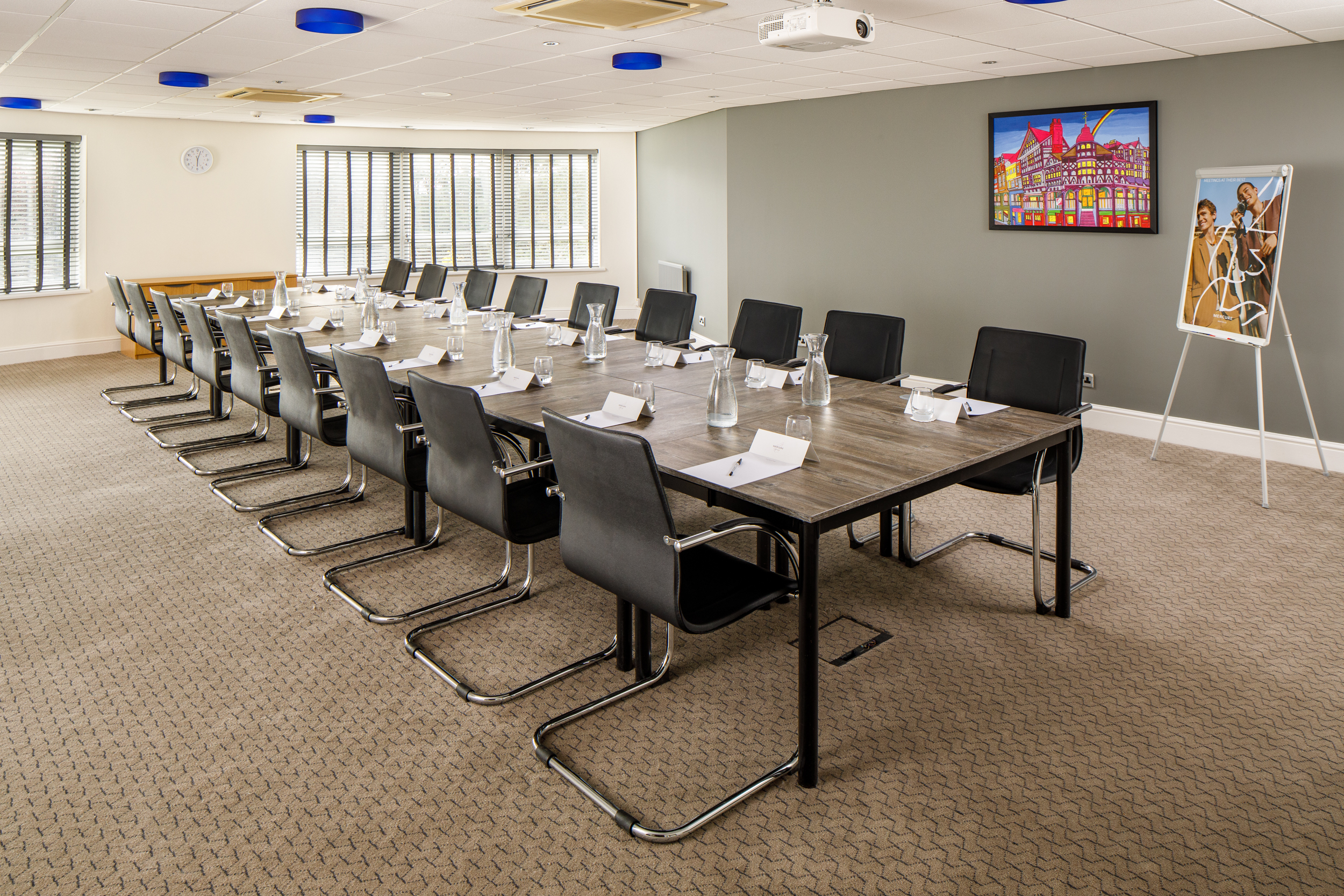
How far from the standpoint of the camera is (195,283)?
10016 millimetres

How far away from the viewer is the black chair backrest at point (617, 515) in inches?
90.4

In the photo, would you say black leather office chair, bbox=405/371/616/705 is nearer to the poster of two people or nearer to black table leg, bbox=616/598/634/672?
black table leg, bbox=616/598/634/672

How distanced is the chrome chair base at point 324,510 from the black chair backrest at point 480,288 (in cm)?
242

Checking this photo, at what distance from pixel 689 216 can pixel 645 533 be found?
8579 millimetres

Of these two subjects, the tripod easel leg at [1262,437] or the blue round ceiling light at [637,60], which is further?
the blue round ceiling light at [637,60]

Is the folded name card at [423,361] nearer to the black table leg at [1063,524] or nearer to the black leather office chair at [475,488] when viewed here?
the black leather office chair at [475,488]

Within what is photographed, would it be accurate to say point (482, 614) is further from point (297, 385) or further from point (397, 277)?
point (397, 277)

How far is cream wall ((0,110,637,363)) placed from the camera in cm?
970

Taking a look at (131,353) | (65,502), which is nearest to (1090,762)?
(65,502)

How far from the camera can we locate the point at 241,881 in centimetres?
214

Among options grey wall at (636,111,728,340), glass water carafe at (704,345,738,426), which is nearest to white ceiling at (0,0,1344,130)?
grey wall at (636,111,728,340)

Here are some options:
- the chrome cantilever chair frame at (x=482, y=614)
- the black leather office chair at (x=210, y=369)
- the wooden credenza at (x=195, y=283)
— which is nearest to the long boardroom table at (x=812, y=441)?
the chrome cantilever chair frame at (x=482, y=614)

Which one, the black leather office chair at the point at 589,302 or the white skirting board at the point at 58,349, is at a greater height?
the black leather office chair at the point at 589,302

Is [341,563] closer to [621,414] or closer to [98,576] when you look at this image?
[98,576]
